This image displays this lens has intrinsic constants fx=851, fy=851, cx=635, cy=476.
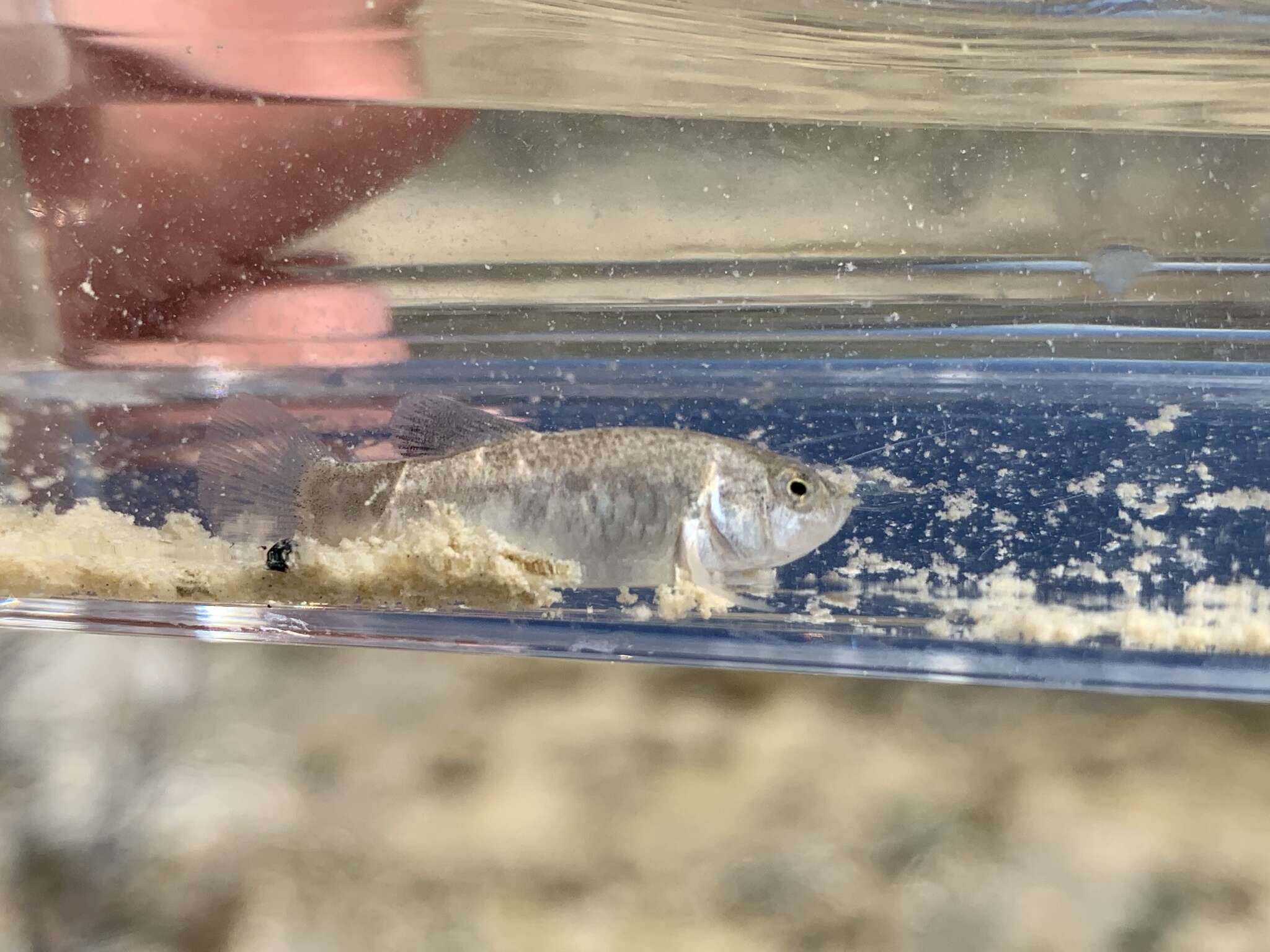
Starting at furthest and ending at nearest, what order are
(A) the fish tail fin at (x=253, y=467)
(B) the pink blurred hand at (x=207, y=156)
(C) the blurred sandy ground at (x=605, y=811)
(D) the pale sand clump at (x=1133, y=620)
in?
1. (B) the pink blurred hand at (x=207, y=156)
2. (A) the fish tail fin at (x=253, y=467)
3. (D) the pale sand clump at (x=1133, y=620)
4. (C) the blurred sandy ground at (x=605, y=811)

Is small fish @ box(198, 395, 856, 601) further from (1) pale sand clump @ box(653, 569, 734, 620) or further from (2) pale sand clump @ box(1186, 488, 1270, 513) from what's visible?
(2) pale sand clump @ box(1186, 488, 1270, 513)

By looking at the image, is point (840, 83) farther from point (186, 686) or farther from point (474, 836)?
point (186, 686)

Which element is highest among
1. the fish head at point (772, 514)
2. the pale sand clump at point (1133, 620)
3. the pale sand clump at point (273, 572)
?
the fish head at point (772, 514)

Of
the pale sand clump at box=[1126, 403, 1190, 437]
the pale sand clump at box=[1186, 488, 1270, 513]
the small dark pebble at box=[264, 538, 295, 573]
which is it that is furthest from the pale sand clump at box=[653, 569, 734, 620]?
the pale sand clump at box=[1126, 403, 1190, 437]

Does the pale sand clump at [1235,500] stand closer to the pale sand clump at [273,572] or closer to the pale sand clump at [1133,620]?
the pale sand clump at [1133,620]

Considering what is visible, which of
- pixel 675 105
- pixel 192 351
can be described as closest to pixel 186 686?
pixel 192 351

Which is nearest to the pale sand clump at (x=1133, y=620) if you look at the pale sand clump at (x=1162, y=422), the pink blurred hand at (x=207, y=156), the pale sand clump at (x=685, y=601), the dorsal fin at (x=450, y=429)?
the pale sand clump at (x=685, y=601)

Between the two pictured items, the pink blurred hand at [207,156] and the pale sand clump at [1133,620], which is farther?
the pink blurred hand at [207,156]

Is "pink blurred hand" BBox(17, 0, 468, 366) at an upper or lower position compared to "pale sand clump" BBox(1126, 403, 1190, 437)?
upper

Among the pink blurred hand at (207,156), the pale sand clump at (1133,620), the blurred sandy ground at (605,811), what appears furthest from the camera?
the pink blurred hand at (207,156)
